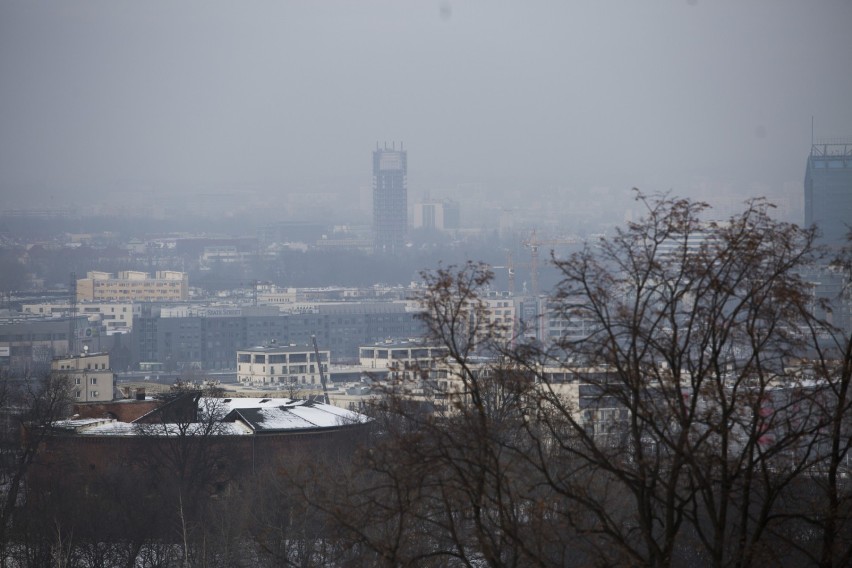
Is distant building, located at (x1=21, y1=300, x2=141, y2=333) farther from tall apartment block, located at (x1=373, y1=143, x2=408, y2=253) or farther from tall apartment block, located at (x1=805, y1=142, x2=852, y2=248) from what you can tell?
tall apartment block, located at (x1=373, y1=143, x2=408, y2=253)

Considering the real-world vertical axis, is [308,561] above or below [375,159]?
below

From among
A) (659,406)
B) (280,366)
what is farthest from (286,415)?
(280,366)

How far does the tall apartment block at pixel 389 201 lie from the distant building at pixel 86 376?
99.3 metres

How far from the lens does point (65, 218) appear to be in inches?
6693

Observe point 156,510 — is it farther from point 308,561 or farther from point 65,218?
point 65,218

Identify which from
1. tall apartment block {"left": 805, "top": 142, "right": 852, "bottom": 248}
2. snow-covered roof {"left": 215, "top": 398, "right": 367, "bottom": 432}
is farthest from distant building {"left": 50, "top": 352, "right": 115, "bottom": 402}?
tall apartment block {"left": 805, "top": 142, "right": 852, "bottom": 248}

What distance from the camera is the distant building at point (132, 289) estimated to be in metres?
107

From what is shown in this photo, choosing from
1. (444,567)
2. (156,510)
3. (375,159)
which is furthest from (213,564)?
(375,159)

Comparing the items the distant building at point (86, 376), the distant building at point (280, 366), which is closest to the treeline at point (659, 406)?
the distant building at point (86, 376)

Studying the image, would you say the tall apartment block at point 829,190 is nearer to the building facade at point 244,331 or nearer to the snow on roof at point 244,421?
the building facade at point 244,331

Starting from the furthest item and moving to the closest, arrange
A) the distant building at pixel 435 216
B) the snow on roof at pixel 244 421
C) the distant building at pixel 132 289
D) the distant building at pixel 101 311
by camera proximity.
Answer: the distant building at pixel 435 216 → the distant building at pixel 132 289 → the distant building at pixel 101 311 → the snow on roof at pixel 244 421

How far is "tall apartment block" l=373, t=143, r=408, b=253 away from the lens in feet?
504

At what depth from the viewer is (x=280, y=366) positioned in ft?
207

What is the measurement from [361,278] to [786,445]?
12478cm
